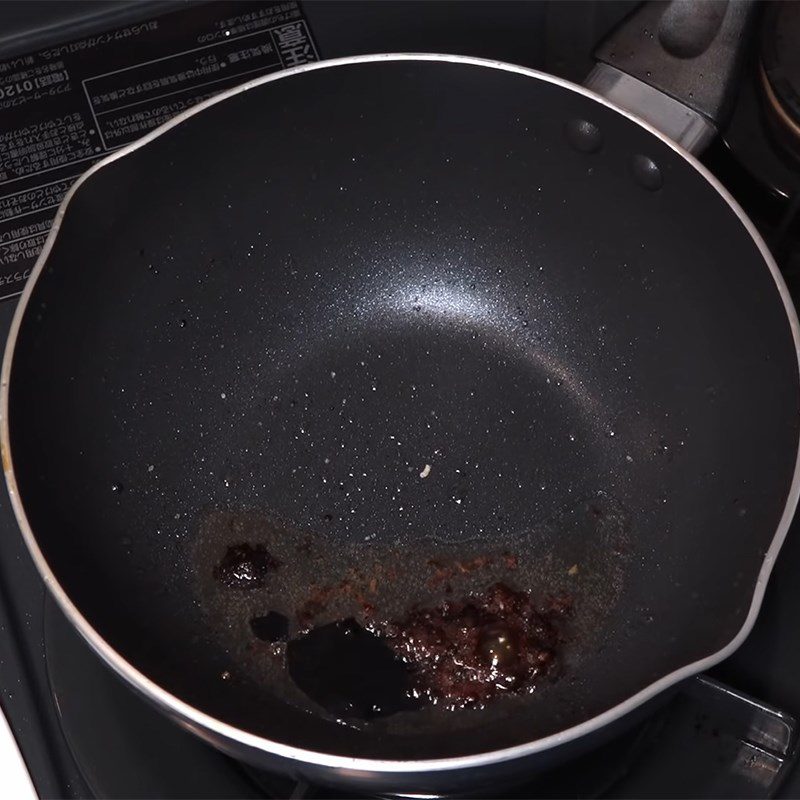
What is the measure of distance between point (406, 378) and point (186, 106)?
31 centimetres

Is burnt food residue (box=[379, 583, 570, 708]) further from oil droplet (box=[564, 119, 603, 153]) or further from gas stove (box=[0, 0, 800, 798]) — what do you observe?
oil droplet (box=[564, 119, 603, 153])

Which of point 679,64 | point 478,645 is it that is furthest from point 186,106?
point 478,645

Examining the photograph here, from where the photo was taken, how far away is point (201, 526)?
2.69ft

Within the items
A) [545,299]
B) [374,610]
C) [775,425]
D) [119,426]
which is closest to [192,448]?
[119,426]

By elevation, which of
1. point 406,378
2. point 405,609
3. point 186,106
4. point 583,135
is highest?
point 583,135

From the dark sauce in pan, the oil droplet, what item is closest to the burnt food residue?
the dark sauce in pan

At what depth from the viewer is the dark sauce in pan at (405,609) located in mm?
733

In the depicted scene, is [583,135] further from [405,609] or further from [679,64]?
[405,609]

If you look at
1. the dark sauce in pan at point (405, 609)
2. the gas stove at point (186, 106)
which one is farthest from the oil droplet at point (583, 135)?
the dark sauce in pan at point (405, 609)

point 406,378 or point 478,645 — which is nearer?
point 478,645

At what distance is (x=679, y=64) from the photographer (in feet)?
2.59

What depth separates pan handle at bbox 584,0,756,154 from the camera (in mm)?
775

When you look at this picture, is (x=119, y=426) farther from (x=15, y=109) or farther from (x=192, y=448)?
(x=15, y=109)

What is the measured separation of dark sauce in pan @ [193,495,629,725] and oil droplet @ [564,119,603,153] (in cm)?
29
